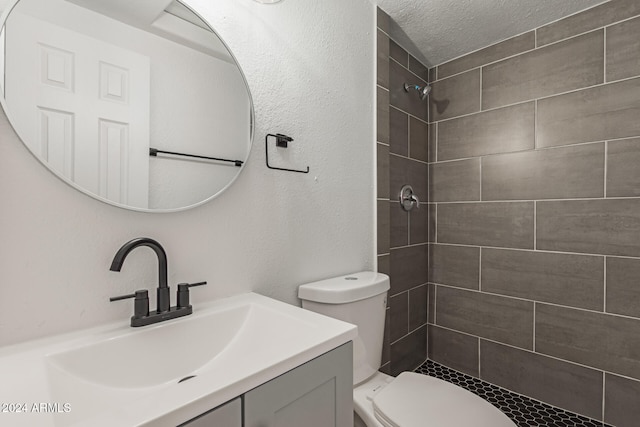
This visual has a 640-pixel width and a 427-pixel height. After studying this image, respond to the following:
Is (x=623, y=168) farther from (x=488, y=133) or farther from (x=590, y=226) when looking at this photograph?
(x=488, y=133)

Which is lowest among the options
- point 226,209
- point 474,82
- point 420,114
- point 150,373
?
point 150,373

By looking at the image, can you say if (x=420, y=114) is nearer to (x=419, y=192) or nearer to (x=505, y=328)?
(x=419, y=192)

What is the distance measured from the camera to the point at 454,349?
1.99 meters

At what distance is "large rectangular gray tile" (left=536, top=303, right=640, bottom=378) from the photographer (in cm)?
143

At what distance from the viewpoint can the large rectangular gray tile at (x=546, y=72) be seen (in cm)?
154

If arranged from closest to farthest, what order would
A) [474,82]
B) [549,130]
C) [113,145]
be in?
1. [113,145]
2. [549,130]
3. [474,82]

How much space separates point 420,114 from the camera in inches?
80.6

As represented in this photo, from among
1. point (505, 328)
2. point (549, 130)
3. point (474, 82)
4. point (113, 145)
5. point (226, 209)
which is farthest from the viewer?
point (474, 82)

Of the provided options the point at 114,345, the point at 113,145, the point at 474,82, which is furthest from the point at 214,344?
the point at 474,82

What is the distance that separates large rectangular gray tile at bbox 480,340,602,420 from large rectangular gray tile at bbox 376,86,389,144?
1.41 meters

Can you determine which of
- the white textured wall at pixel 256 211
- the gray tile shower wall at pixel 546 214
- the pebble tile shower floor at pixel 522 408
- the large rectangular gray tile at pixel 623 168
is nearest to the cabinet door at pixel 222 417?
the white textured wall at pixel 256 211

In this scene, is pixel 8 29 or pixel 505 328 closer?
pixel 8 29

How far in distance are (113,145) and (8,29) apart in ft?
0.92

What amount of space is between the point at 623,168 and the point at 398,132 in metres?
1.09
